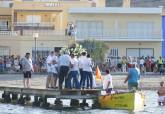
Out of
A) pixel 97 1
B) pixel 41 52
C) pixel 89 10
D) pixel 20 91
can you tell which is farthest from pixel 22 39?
pixel 20 91

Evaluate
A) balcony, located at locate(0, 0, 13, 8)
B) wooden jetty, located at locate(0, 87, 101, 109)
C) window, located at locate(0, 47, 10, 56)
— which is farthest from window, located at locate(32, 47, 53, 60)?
wooden jetty, located at locate(0, 87, 101, 109)

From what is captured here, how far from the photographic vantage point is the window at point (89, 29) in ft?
243

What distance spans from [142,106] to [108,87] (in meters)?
1.72

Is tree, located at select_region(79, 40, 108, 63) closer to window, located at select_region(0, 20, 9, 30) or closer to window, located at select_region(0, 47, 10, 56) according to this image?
window, located at select_region(0, 47, 10, 56)

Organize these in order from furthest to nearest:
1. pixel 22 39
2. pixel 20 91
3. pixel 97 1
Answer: pixel 97 1 → pixel 22 39 → pixel 20 91

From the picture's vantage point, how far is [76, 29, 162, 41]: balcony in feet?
243

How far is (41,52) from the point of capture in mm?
71125

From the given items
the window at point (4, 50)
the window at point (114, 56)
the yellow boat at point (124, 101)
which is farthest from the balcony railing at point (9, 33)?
the yellow boat at point (124, 101)

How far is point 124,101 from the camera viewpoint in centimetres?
3194

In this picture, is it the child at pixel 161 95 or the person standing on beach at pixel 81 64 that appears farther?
the child at pixel 161 95

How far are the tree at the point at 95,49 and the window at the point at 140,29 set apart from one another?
4459 mm

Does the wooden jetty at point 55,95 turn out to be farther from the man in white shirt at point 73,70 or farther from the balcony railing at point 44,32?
the balcony railing at point 44,32

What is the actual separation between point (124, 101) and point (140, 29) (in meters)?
43.6

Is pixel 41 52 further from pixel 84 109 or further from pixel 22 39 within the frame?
pixel 84 109
